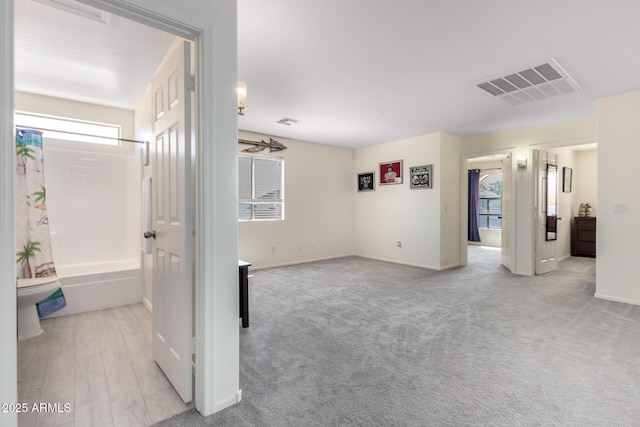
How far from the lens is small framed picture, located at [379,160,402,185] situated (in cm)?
588

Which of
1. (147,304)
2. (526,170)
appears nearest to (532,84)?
(526,170)

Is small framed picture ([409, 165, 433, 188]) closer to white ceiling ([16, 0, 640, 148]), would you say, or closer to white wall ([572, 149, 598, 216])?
white ceiling ([16, 0, 640, 148])

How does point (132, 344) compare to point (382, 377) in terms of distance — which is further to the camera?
point (132, 344)

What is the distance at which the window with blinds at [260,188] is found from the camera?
5.23 m

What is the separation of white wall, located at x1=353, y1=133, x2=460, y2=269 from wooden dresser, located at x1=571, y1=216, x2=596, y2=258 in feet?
10.5

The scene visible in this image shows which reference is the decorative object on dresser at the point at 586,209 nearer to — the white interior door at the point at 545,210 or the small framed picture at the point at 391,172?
the white interior door at the point at 545,210

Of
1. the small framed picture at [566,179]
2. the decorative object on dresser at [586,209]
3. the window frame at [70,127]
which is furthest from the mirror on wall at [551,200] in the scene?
the window frame at [70,127]

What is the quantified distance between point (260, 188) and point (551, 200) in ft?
17.1

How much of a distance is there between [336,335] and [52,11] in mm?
3148

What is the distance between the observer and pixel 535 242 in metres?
4.83

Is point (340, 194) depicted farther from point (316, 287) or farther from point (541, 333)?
point (541, 333)

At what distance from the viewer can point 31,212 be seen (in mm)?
2814

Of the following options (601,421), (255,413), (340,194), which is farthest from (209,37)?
(340,194)

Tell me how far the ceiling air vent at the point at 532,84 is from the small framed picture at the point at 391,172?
241 centimetres
